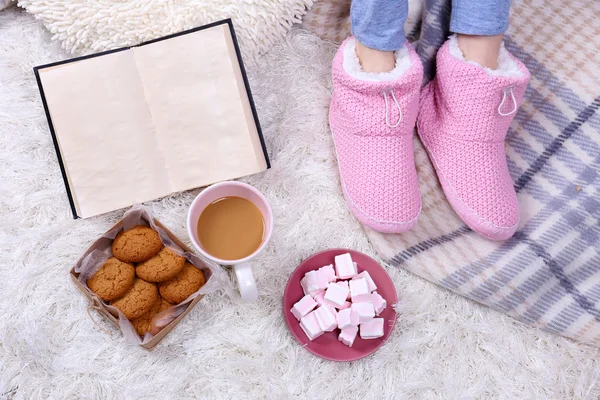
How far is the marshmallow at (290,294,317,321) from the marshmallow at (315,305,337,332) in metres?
0.01

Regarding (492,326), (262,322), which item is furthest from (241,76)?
(492,326)

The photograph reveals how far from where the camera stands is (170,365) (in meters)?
0.76

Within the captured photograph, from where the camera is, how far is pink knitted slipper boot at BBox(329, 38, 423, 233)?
753mm

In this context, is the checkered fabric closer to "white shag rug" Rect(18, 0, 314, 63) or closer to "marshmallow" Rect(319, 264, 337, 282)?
"marshmallow" Rect(319, 264, 337, 282)

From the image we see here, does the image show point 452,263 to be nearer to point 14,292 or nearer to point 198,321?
point 198,321

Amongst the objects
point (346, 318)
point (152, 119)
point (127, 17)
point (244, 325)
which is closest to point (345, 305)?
point (346, 318)

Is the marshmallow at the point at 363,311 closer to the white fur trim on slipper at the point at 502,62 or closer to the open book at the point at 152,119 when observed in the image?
the open book at the point at 152,119

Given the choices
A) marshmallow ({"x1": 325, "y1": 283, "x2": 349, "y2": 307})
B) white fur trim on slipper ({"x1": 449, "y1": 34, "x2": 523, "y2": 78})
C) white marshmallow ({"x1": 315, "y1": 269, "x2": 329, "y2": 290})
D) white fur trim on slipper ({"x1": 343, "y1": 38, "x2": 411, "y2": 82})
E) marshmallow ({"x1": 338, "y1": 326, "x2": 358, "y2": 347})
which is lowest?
marshmallow ({"x1": 338, "y1": 326, "x2": 358, "y2": 347})

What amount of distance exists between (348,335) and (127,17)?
560mm

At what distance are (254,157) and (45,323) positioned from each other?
1.25ft

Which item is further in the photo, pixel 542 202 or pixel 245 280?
pixel 542 202

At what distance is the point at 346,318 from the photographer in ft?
2.44

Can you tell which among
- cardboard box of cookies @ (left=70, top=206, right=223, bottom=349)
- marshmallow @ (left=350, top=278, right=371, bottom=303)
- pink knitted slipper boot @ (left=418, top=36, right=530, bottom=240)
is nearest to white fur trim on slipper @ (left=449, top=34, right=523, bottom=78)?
pink knitted slipper boot @ (left=418, top=36, right=530, bottom=240)

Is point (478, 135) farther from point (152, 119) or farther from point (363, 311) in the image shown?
point (152, 119)
